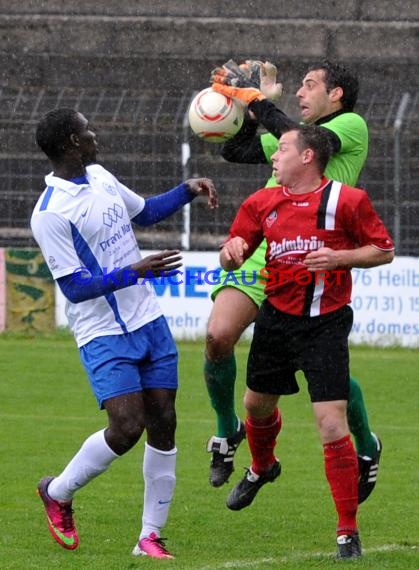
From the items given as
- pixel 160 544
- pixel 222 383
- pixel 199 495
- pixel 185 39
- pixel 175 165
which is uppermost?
pixel 185 39

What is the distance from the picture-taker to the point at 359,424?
785 centimetres

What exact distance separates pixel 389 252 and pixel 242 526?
1.92m

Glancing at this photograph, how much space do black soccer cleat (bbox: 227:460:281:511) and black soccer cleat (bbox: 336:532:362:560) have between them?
4.05 ft

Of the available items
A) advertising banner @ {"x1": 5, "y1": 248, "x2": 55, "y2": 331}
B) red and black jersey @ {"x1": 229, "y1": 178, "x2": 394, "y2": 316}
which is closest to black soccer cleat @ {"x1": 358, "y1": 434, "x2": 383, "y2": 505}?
red and black jersey @ {"x1": 229, "y1": 178, "x2": 394, "y2": 316}

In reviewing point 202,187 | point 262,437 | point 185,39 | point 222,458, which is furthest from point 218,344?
point 185,39

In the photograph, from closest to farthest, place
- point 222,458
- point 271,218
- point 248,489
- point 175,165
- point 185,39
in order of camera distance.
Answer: point 271,218
point 248,489
point 222,458
point 175,165
point 185,39

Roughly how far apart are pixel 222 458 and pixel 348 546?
158 cm

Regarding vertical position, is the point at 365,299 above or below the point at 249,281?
below

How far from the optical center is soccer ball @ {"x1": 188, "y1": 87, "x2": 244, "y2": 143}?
305 inches

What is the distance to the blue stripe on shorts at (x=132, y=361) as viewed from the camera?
6715 millimetres

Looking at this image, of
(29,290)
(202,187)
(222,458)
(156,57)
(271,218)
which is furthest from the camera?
(156,57)

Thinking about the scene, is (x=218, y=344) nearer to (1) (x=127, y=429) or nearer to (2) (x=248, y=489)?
(2) (x=248, y=489)

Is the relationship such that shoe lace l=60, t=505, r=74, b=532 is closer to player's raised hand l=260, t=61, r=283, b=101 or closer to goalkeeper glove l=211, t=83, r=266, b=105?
goalkeeper glove l=211, t=83, r=266, b=105

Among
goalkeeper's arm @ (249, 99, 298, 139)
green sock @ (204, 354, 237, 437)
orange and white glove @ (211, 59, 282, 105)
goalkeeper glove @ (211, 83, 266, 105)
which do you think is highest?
orange and white glove @ (211, 59, 282, 105)
